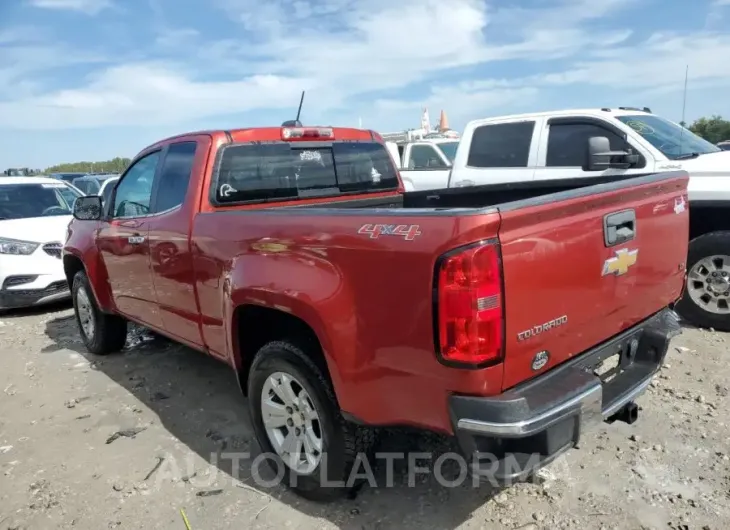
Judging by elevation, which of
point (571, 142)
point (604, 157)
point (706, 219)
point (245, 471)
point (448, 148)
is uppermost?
point (571, 142)

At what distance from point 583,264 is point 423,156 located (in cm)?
966

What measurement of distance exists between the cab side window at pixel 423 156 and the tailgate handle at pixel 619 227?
9142mm

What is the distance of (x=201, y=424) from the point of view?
148 inches

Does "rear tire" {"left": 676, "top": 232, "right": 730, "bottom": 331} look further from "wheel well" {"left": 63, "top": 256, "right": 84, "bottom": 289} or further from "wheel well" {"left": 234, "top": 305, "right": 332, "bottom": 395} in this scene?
"wheel well" {"left": 63, "top": 256, "right": 84, "bottom": 289}

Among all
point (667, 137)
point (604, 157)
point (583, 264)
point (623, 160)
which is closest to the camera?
point (583, 264)

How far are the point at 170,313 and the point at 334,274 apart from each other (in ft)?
6.28

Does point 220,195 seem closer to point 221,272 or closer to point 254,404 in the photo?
point 221,272

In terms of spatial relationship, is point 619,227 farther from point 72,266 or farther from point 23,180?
point 23,180

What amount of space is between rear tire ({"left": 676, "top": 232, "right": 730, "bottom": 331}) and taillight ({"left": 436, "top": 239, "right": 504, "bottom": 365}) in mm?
3853

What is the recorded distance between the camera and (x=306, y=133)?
3.86 metres

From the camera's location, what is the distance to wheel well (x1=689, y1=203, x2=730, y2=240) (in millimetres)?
5023

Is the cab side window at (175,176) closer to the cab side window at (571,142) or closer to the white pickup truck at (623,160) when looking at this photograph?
the white pickup truck at (623,160)

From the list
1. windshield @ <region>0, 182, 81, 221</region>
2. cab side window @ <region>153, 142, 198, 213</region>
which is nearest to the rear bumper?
cab side window @ <region>153, 142, 198, 213</region>

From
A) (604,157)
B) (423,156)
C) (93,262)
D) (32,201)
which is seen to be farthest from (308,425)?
(423,156)
